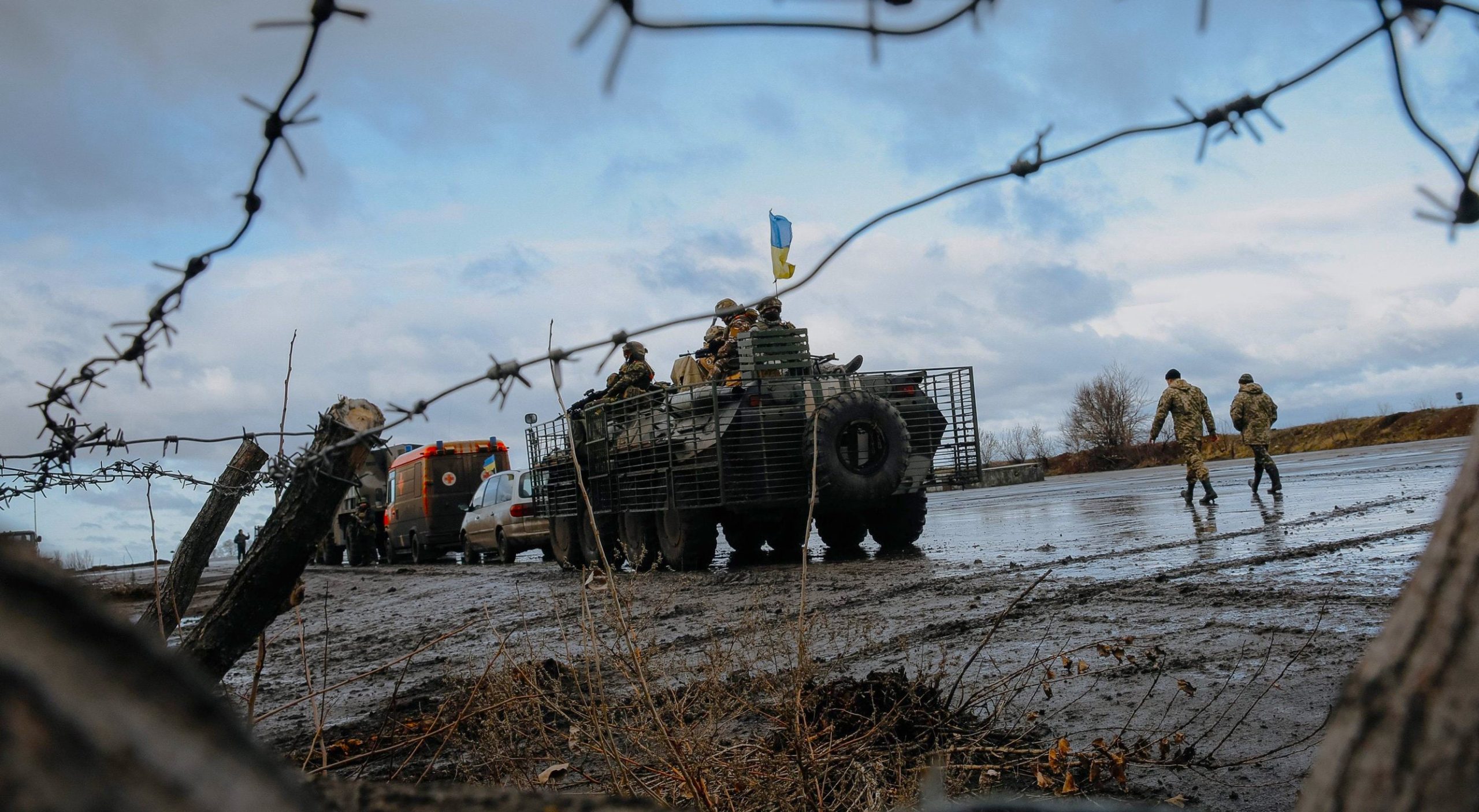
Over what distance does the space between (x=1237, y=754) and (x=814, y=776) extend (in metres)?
1.53

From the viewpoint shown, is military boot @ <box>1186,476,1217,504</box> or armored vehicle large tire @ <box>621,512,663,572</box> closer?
armored vehicle large tire @ <box>621,512,663,572</box>

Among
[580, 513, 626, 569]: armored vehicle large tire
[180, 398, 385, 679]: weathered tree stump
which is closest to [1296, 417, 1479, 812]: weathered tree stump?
[180, 398, 385, 679]: weathered tree stump

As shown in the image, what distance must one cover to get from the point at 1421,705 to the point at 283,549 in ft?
8.01

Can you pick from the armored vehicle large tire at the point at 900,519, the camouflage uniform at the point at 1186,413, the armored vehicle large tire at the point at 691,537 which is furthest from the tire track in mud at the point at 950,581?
the camouflage uniform at the point at 1186,413

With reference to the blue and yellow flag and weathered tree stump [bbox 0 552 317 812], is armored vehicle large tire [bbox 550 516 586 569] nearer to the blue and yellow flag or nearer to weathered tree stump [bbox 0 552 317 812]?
the blue and yellow flag

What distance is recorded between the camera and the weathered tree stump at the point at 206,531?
373 centimetres

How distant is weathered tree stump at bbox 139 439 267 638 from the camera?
12.2ft

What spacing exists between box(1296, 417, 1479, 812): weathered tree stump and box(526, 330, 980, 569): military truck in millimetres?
9845

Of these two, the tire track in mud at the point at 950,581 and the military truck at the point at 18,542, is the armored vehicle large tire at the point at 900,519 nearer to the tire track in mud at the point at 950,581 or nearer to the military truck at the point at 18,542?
the tire track in mud at the point at 950,581

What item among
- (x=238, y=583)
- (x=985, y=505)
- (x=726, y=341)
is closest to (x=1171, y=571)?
(x=726, y=341)

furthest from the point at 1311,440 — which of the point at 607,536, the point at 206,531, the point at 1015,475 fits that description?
the point at 206,531

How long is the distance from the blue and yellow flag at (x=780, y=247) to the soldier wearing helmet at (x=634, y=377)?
1757mm

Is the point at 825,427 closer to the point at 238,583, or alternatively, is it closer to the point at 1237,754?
the point at 1237,754

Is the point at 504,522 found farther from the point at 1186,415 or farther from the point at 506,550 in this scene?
the point at 1186,415
